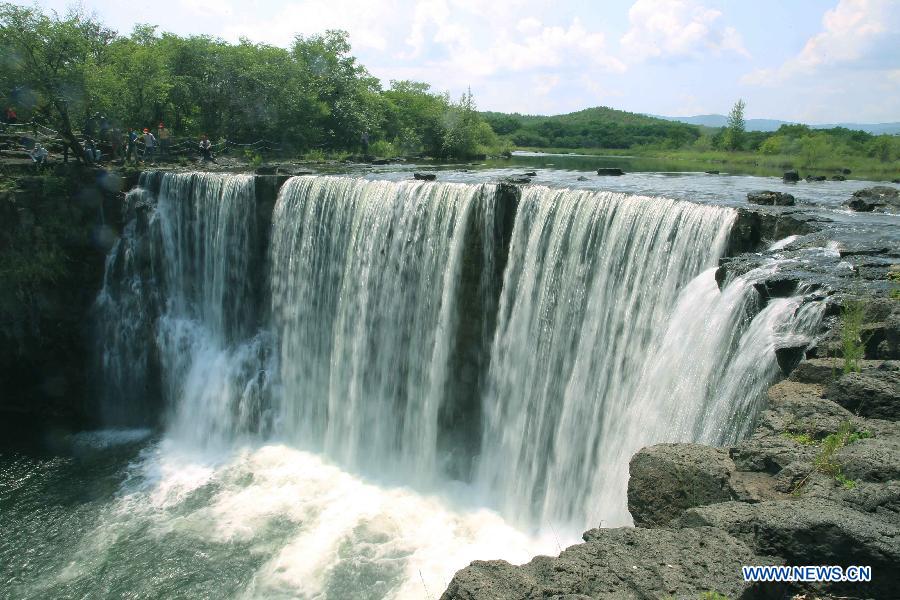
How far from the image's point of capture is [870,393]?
21.0 ft

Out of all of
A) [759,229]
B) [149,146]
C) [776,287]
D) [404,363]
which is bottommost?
[404,363]

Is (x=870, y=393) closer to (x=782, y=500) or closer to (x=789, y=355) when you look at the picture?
(x=789, y=355)

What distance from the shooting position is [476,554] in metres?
11.9

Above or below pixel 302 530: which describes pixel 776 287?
above

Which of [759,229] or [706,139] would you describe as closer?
[759,229]

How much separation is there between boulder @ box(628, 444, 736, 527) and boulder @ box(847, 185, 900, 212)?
11.8 meters

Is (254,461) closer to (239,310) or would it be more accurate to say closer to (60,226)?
(239,310)

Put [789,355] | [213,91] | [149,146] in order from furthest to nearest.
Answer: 1. [213,91]
2. [149,146]
3. [789,355]

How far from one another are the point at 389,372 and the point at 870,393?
10.7 metres

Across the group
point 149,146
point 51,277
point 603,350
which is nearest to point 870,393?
point 603,350

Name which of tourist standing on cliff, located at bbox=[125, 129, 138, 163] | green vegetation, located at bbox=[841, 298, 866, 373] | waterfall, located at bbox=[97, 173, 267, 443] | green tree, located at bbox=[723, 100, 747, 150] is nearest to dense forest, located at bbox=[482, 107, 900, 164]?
green tree, located at bbox=[723, 100, 747, 150]

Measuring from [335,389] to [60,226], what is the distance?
9.88 meters

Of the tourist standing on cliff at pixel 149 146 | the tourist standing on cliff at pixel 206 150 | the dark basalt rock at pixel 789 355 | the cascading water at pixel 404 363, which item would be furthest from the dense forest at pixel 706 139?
the tourist standing on cliff at pixel 149 146

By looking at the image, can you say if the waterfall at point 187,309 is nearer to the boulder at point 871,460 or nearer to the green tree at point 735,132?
the boulder at point 871,460
